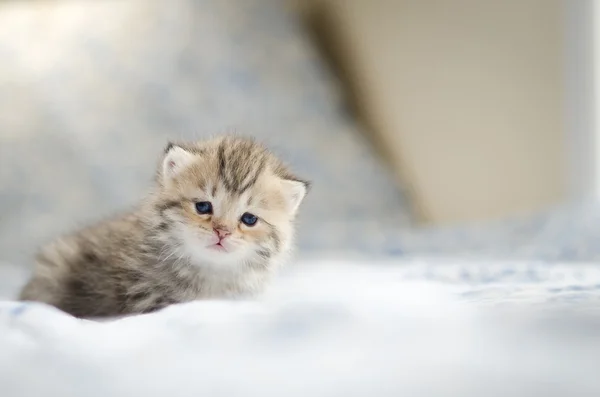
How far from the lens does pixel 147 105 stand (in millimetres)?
2117

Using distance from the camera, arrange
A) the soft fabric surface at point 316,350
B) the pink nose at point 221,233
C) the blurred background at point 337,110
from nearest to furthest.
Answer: the soft fabric surface at point 316,350
the pink nose at point 221,233
the blurred background at point 337,110

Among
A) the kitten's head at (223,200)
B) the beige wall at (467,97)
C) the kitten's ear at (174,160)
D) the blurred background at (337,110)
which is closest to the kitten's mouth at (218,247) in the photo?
the kitten's head at (223,200)

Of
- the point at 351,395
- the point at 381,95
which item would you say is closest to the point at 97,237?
the point at 351,395

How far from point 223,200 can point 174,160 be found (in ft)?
0.32

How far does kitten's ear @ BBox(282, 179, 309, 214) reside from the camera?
102cm

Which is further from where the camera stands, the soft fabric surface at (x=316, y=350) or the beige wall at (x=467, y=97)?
the beige wall at (x=467, y=97)

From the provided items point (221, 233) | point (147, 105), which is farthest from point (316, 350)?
point (147, 105)

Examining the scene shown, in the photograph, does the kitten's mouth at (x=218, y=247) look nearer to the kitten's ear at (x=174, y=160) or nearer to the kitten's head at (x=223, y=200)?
the kitten's head at (x=223, y=200)

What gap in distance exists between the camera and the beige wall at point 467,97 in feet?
6.34

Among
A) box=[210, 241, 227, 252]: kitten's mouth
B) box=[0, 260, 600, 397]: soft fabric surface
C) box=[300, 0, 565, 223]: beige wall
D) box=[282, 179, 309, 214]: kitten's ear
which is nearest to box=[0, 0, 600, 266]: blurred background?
box=[300, 0, 565, 223]: beige wall

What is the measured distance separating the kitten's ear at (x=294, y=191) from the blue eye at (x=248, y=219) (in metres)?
0.07

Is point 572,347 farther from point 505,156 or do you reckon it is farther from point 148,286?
point 505,156

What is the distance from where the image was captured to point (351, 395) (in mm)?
551

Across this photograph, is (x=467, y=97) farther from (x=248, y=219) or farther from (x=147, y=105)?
(x=248, y=219)
